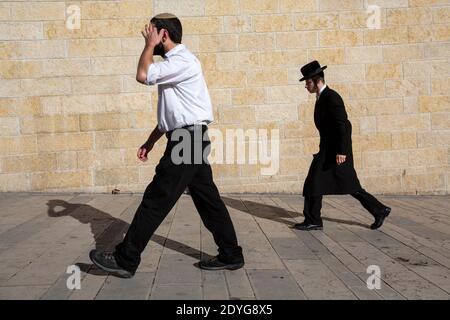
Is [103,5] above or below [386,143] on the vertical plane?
above

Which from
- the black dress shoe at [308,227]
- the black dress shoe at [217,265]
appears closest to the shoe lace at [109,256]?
the black dress shoe at [217,265]

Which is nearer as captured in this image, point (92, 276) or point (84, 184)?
point (92, 276)

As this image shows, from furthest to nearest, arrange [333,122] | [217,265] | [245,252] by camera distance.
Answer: [333,122]
[245,252]
[217,265]

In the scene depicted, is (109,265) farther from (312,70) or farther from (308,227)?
(312,70)

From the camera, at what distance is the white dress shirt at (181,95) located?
3141 mm

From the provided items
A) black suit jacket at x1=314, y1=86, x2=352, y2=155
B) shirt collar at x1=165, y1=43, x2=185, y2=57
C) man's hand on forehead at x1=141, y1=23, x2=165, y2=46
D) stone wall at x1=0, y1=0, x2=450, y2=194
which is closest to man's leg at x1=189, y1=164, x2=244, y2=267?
shirt collar at x1=165, y1=43, x2=185, y2=57

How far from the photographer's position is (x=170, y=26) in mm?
3213

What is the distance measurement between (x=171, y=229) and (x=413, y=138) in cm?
437

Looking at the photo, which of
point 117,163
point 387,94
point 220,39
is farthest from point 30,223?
point 387,94

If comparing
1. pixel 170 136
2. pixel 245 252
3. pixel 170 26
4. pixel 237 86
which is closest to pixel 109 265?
→ pixel 170 136

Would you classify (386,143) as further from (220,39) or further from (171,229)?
(171,229)

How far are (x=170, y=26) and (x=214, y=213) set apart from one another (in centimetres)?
135

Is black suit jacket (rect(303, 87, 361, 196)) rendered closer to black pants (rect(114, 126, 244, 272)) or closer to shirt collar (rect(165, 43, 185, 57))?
black pants (rect(114, 126, 244, 272))
